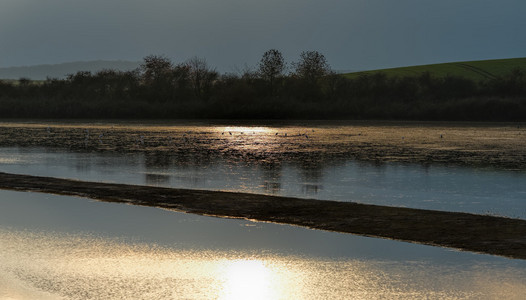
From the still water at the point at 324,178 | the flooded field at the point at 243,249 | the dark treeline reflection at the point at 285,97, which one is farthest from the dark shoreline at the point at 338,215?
the dark treeline reflection at the point at 285,97

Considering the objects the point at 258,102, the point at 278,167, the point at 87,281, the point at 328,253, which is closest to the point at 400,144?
the point at 278,167

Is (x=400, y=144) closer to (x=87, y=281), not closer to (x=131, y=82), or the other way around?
(x=87, y=281)

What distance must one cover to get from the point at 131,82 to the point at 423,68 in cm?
6235

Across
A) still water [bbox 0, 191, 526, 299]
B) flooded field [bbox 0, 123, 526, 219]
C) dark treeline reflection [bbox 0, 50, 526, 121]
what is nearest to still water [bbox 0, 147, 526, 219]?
flooded field [bbox 0, 123, 526, 219]

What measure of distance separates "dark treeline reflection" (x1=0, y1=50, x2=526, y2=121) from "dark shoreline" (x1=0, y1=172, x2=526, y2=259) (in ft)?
262

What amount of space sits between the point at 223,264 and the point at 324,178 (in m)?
12.4

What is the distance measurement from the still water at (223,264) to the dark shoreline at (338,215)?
0.58 m

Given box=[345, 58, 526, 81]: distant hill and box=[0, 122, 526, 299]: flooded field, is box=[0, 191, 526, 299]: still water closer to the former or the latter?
box=[0, 122, 526, 299]: flooded field

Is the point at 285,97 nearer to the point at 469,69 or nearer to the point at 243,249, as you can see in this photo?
the point at 469,69

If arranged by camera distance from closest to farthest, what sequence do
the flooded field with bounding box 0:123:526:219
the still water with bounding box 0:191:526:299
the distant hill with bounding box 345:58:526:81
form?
the still water with bounding box 0:191:526:299 < the flooded field with bounding box 0:123:526:219 < the distant hill with bounding box 345:58:526:81

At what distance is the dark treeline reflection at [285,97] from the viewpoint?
9738 centimetres

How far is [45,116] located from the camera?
107188mm

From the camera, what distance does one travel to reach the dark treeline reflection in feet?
319

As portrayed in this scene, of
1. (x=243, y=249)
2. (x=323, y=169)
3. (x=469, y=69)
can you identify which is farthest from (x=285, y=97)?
(x=243, y=249)
